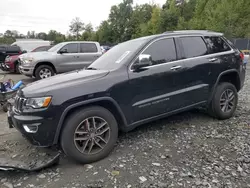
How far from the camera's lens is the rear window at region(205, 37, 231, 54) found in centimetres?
444

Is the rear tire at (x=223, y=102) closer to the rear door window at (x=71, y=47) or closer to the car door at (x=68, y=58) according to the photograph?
the car door at (x=68, y=58)

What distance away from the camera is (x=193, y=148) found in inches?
137

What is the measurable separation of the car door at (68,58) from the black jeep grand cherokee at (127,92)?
20.4 ft

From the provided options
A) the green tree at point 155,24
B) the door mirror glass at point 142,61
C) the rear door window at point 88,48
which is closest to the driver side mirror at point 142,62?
the door mirror glass at point 142,61

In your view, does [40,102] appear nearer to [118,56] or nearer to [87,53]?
[118,56]

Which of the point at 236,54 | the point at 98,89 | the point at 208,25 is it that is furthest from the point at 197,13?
the point at 98,89

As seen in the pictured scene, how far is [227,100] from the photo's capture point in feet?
15.1

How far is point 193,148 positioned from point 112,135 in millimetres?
1289

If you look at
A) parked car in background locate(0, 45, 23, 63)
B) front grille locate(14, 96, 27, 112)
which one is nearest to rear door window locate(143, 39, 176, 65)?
front grille locate(14, 96, 27, 112)

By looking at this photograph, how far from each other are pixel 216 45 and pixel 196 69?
2.91 ft

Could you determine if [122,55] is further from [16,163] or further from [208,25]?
[208,25]

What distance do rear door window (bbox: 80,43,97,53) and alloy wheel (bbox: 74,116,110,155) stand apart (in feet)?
25.8

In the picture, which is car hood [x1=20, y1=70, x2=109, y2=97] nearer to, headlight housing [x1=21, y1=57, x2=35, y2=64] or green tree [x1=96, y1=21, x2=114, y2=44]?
headlight housing [x1=21, y1=57, x2=35, y2=64]

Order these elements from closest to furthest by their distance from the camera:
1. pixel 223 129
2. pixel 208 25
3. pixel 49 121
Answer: pixel 49 121 → pixel 223 129 → pixel 208 25
